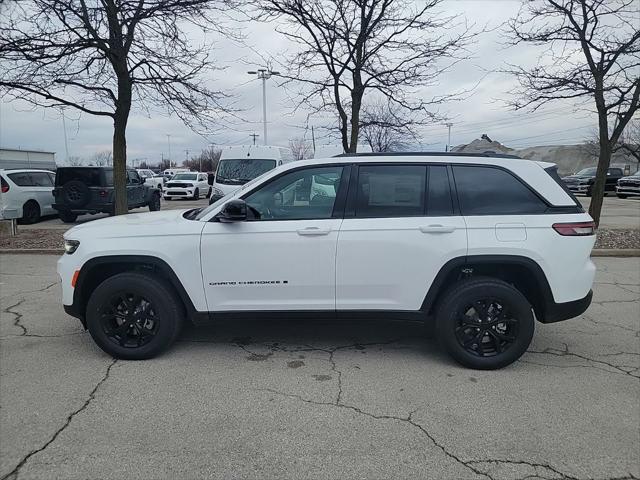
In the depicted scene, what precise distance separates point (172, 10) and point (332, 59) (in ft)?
11.7

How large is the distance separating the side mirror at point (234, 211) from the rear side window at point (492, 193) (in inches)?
70.5

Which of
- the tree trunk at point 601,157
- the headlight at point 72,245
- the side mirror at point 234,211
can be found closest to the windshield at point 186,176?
the tree trunk at point 601,157

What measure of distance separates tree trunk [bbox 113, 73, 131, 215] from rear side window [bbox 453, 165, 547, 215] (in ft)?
26.3

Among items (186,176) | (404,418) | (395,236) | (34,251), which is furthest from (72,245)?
(186,176)

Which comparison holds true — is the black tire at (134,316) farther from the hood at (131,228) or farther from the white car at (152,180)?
the white car at (152,180)

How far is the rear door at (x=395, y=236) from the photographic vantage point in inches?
146

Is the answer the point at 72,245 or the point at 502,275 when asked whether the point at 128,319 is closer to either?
the point at 72,245

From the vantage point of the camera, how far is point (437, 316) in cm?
377

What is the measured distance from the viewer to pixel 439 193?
384 centimetres

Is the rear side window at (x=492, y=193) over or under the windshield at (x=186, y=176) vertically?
under

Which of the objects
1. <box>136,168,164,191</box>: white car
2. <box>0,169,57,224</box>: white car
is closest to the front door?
<box>0,169,57,224</box>: white car

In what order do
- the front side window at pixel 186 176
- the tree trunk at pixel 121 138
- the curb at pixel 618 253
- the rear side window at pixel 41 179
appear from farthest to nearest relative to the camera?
1. the front side window at pixel 186 176
2. the rear side window at pixel 41 179
3. the tree trunk at pixel 121 138
4. the curb at pixel 618 253

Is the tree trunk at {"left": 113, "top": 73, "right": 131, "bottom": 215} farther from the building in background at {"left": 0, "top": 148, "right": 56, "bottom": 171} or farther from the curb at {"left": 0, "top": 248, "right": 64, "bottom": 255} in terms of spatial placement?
the building in background at {"left": 0, "top": 148, "right": 56, "bottom": 171}

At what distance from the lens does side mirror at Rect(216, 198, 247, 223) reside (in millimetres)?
3664
